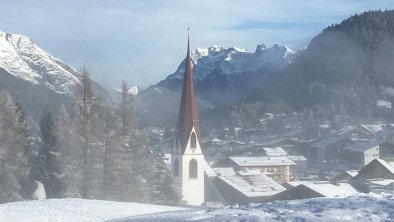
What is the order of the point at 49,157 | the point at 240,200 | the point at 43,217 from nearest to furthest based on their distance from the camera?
the point at 43,217 → the point at 49,157 → the point at 240,200

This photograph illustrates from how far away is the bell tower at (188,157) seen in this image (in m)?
32.0

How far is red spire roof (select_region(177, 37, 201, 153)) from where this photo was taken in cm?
3125

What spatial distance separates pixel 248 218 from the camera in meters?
7.68

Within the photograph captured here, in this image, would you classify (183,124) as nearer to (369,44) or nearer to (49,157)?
(49,157)

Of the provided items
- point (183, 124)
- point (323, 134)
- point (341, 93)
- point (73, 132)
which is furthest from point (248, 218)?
point (341, 93)

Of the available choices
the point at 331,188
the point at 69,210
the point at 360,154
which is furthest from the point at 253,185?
the point at 360,154

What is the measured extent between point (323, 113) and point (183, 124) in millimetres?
87975

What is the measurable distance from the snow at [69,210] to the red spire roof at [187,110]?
17.6 m

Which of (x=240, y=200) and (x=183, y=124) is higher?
(x=183, y=124)

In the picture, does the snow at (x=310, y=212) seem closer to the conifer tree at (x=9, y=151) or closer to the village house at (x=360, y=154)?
the conifer tree at (x=9, y=151)

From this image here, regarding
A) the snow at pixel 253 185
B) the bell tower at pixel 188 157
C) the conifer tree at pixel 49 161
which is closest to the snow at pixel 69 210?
the conifer tree at pixel 49 161

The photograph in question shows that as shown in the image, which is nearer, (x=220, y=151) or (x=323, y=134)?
(x=220, y=151)

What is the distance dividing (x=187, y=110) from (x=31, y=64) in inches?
5647

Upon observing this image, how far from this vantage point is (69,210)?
486 inches
